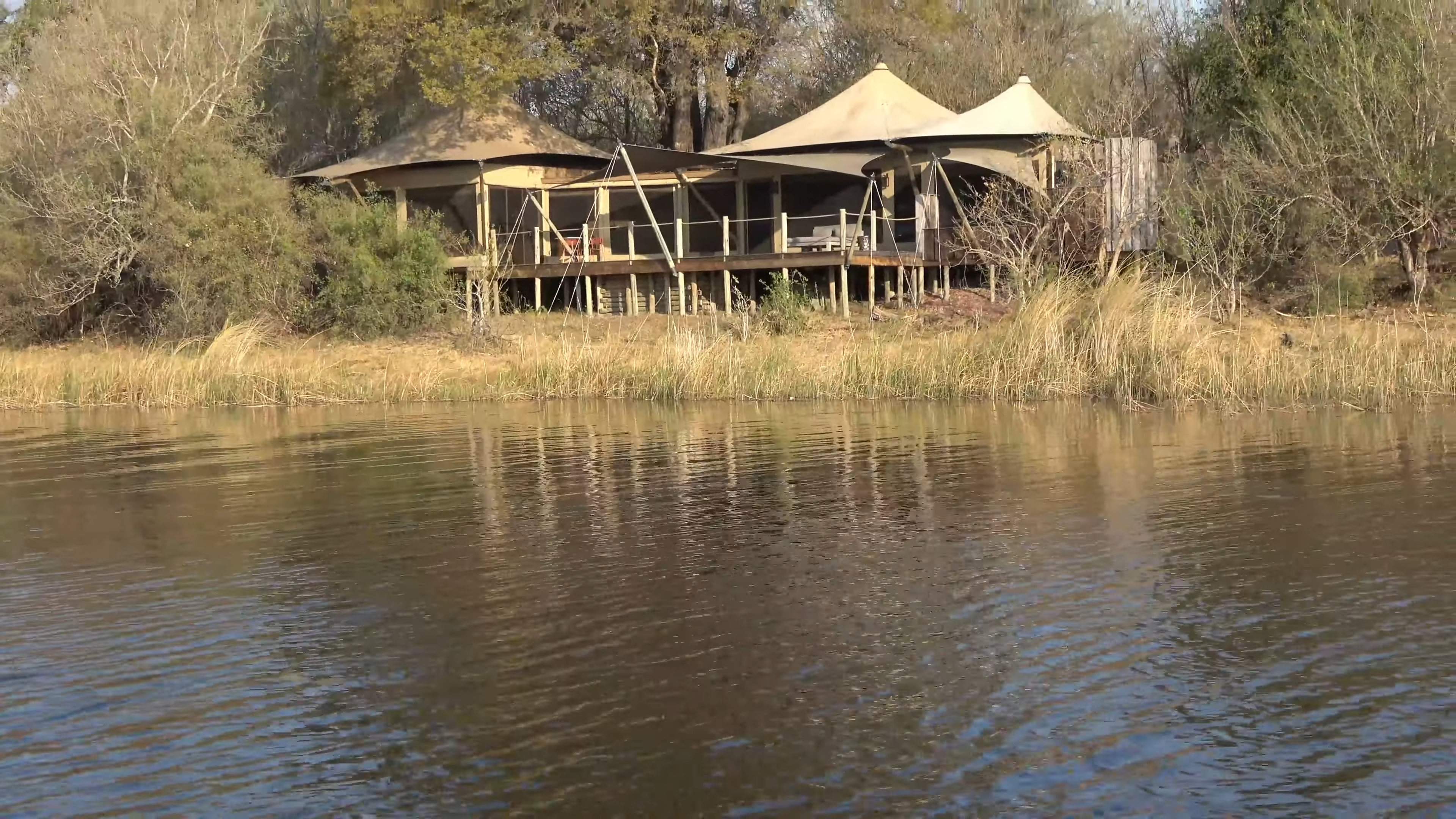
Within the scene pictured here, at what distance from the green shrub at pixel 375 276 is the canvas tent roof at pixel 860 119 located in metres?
6.05

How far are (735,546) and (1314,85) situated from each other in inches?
Result: 761

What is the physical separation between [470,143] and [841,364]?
14.4m

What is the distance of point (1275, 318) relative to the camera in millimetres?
26719

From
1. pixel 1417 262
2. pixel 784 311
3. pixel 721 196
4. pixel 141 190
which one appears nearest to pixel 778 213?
pixel 721 196

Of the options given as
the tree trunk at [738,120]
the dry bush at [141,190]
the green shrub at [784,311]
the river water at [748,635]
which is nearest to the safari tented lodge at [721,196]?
the green shrub at [784,311]

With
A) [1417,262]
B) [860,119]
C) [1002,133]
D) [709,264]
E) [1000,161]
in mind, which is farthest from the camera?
[860,119]

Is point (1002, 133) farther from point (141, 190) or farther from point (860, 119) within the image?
point (141, 190)

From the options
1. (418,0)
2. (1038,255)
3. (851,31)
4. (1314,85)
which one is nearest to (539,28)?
(418,0)

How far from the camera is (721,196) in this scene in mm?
34500

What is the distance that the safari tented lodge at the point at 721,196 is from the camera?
98.8ft

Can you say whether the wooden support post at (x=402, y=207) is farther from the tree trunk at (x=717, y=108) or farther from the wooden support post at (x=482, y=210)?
the tree trunk at (x=717, y=108)

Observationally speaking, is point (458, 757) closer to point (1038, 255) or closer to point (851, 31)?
point (1038, 255)

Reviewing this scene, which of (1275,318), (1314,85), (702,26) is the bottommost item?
(1275,318)

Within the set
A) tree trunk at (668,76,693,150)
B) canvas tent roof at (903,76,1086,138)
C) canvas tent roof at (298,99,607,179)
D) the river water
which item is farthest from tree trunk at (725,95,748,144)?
the river water
